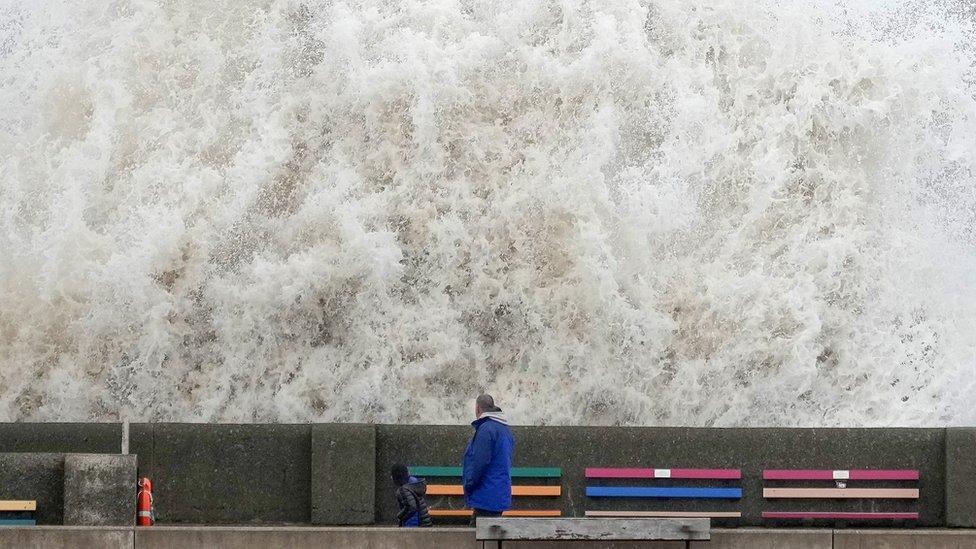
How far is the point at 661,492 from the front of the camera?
12109 millimetres

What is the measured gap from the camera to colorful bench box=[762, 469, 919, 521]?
39.7ft

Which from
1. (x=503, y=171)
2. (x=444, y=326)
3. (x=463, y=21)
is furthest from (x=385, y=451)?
(x=463, y=21)

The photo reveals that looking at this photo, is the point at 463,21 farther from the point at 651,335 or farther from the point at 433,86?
the point at 651,335

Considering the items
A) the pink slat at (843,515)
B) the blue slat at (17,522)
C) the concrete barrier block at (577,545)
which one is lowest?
the concrete barrier block at (577,545)

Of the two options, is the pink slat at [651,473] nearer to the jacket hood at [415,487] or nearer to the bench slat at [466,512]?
the bench slat at [466,512]

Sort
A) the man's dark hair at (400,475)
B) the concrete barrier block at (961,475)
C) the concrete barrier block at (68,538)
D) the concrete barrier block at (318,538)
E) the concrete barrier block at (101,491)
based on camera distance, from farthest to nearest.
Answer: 1. the concrete barrier block at (961,475)
2. the concrete barrier block at (101,491)
3. the man's dark hair at (400,475)
4. the concrete barrier block at (68,538)
5. the concrete barrier block at (318,538)

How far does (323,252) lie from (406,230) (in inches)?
38.4

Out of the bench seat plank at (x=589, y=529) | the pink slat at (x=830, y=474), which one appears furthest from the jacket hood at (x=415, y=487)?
the pink slat at (x=830, y=474)

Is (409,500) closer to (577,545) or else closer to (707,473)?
(577,545)

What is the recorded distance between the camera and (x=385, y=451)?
39.9 ft

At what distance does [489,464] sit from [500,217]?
252 inches

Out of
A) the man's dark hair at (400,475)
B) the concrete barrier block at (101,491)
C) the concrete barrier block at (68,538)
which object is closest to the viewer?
the concrete barrier block at (68,538)

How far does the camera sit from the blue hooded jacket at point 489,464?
9.16 metres

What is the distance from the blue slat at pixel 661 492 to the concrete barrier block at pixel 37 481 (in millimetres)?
4548
